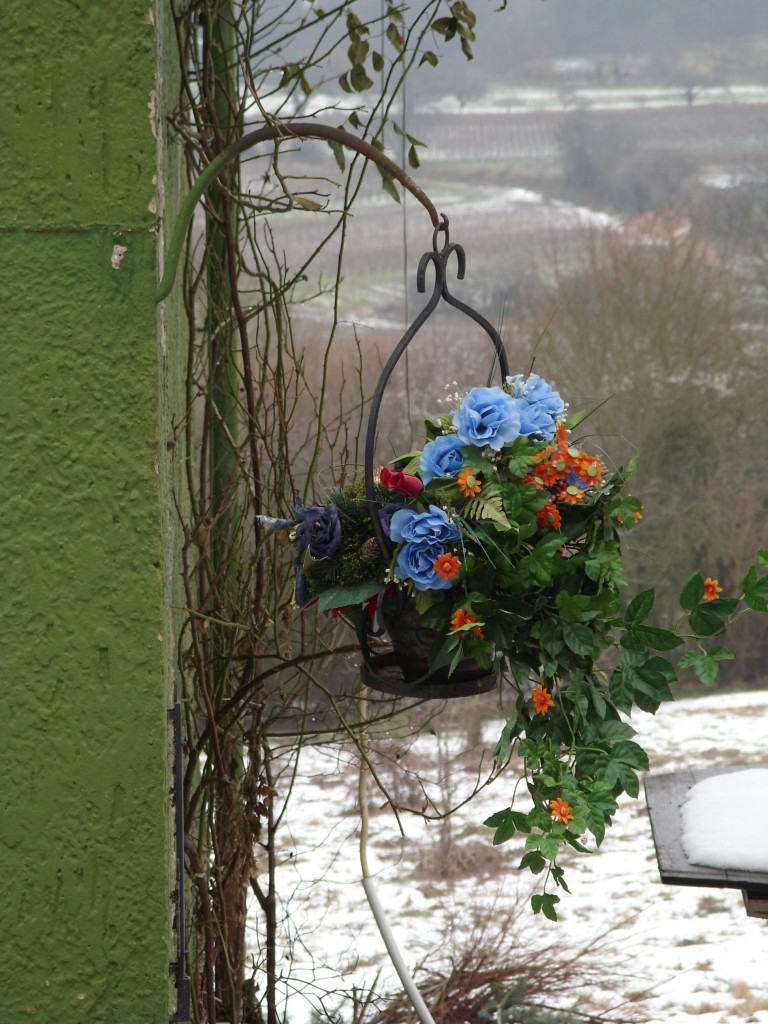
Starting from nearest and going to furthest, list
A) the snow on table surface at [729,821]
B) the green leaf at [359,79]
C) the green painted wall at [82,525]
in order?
the green painted wall at [82,525], the snow on table surface at [729,821], the green leaf at [359,79]

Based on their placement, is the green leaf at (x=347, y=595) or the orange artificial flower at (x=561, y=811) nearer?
the orange artificial flower at (x=561, y=811)

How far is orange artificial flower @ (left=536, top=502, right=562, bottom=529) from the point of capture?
125 centimetres

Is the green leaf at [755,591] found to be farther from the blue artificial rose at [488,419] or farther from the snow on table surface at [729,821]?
the snow on table surface at [729,821]

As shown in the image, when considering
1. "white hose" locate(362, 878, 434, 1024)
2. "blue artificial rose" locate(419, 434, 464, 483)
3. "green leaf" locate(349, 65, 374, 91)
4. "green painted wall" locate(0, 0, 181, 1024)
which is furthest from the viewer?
"white hose" locate(362, 878, 434, 1024)

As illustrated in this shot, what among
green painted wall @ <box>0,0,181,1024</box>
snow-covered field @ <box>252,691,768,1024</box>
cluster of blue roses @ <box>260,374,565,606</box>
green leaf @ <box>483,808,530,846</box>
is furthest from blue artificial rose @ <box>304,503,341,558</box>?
snow-covered field @ <box>252,691,768,1024</box>

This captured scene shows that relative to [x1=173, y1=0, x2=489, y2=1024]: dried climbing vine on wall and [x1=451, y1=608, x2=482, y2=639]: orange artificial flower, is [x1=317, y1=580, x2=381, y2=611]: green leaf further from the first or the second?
[x1=173, y1=0, x2=489, y2=1024]: dried climbing vine on wall

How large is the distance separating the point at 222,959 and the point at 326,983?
1897 millimetres

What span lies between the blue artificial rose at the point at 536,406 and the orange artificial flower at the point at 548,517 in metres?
0.10

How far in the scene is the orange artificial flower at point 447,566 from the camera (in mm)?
1201

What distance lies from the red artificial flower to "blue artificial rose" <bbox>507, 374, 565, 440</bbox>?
0.14m

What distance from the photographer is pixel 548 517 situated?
49.1 inches

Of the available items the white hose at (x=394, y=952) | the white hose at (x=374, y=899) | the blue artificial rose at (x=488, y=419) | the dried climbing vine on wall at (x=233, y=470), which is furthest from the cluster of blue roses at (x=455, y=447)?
the white hose at (x=394, y=952)

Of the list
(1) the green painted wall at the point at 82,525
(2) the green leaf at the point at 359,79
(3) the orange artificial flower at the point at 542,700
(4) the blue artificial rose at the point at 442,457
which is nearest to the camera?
(1) the green painted wall at the point at 82,525

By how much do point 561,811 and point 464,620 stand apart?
0.73 feet
